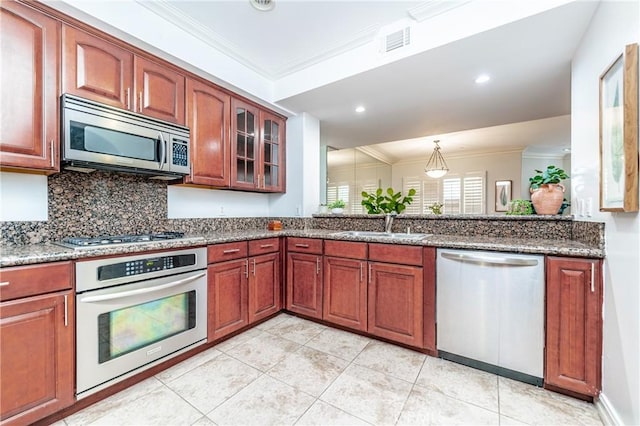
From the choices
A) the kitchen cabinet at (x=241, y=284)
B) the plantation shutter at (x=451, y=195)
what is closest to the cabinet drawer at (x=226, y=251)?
the kitchen cabinet at (x=241, y=284)

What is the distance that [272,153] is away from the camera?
3371 millimetres

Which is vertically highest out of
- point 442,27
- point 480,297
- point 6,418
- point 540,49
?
point 442,27

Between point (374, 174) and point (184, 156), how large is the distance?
18.5 ft

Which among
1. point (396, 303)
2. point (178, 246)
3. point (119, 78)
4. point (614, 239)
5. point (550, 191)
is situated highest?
point (119, 78)

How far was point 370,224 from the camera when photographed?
313 centimetres

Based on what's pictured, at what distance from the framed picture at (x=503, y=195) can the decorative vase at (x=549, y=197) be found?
14.6 ft

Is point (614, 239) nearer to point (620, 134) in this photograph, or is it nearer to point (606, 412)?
point (620, 134)

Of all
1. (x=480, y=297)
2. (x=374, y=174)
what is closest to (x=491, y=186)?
(x=374, y=174)

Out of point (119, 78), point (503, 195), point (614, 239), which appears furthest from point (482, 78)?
point (503, 195)

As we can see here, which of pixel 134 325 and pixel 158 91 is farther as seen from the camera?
pixel 158 91

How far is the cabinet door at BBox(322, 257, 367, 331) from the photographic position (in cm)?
247

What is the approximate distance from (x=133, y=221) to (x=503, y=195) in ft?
22.4

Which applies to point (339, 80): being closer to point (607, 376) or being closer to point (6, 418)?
point (607, 376)

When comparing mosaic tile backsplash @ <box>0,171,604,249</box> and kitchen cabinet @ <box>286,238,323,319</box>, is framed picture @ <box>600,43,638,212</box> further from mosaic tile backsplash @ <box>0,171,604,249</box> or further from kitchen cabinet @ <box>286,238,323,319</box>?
kitchen cabinet @ <box>286,238,323,319</box>
